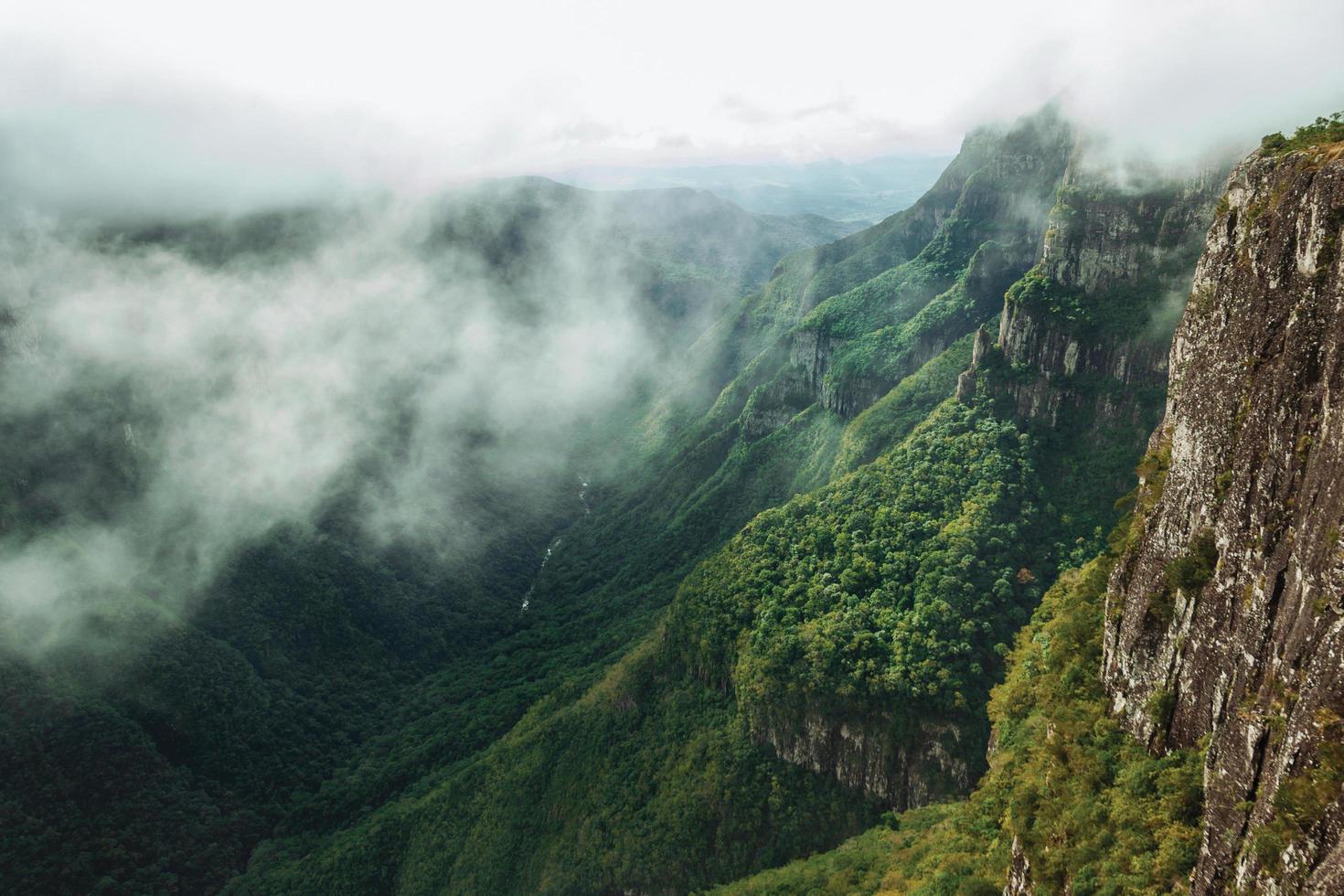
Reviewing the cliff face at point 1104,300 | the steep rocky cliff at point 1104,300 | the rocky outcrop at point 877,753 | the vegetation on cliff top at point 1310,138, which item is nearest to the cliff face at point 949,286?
the cliff face at point 1104,300

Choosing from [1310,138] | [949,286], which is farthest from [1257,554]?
[949,286]

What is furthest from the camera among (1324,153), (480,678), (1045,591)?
(480,678)

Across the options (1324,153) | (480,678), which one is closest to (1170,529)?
(1324,153)

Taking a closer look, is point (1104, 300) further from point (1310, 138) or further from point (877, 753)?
point (1310, 138)

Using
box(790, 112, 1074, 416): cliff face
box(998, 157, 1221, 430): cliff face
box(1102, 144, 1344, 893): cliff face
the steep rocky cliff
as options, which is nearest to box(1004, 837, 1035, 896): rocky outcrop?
box(1102, 144, 1344, 893): cliff face

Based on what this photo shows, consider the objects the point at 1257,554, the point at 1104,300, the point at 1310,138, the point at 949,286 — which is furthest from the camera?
the point at 949,286

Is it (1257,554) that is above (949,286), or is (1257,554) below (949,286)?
below

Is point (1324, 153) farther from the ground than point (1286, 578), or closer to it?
farther from the ground

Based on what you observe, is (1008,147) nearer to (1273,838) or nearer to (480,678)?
(480,678)
